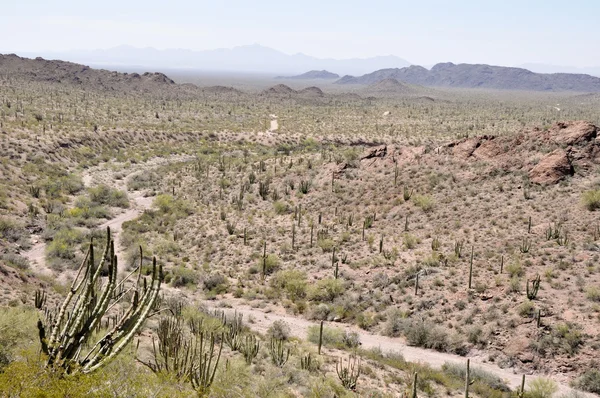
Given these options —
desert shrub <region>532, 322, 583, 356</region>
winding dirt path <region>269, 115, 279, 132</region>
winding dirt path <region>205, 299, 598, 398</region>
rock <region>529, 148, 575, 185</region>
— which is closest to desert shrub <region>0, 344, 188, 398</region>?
winding dirt path <region>205, 299, 598, 398</region>

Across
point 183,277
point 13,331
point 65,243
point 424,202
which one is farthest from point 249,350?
point 424,202

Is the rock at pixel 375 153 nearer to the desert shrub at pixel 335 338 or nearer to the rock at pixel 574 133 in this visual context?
the rock at pixel 574 133

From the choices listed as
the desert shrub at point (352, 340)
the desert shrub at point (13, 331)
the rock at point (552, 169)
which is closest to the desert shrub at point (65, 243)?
the desert shrub at point (13, 331)

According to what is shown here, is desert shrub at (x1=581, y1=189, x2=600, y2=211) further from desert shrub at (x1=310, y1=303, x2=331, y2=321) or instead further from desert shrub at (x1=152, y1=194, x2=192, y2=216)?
desert shrub at (x1=152, y1=194, x2=192, y2=216)

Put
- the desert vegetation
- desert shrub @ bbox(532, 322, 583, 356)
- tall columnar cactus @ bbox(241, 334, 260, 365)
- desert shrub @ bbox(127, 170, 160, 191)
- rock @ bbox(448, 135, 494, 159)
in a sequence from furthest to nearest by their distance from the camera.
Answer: desert shrub @ bbox(127, 170, 160, 191)
rock @ bbox(448, 135, 494, 159)
desert shrub @ bbox(532, 322, 583, 356)
tall columnar cactus @ bbox(241, 334, 260, 365)
the desert vegetation

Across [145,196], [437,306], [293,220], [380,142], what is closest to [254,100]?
[380,142]

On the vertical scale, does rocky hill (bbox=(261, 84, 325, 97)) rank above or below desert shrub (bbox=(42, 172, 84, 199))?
above
